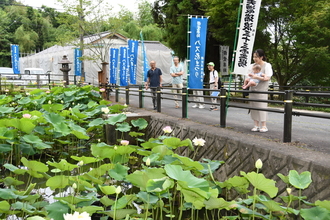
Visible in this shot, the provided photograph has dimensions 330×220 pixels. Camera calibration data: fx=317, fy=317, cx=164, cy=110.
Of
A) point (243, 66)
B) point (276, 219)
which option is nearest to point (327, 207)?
point (276, 219)

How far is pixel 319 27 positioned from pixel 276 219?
1144cm

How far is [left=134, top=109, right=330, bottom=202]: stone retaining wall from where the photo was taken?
9.88 ft

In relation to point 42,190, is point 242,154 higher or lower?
higher

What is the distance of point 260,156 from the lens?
3.77m

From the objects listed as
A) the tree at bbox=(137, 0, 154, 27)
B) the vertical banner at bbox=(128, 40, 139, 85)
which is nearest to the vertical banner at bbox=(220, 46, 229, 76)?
the vertical banner at bbox=(128, 40, 139, 85)

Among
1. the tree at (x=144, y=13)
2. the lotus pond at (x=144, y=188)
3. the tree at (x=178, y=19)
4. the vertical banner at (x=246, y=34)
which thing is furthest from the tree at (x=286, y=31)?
the tree at (x=144, y=13)

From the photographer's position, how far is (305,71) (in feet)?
44.5

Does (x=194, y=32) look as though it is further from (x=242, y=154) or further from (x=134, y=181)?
(x=134, y=181)

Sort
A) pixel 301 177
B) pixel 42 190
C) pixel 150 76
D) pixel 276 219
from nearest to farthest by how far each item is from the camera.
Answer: pixel 301 177 → pixel 276 219 → pixel 42 190 → pixel 150 76

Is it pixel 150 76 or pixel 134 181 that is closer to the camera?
pixel 134 181

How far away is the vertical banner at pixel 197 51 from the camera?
684cm

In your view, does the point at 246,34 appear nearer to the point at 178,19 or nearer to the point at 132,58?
the point at 132,58

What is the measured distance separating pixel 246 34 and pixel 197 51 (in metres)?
1.72

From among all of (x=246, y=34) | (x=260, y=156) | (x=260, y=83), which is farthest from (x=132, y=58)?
(x=260, y=156)
